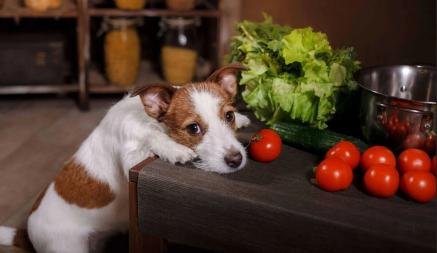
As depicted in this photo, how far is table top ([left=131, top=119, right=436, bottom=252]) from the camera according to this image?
4.41 feet

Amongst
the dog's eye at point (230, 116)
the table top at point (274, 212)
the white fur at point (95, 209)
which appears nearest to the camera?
the table top at point (274, 212)

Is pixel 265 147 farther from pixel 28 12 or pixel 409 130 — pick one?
pixel 28 12

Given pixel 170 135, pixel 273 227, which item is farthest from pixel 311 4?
pixel 273 227

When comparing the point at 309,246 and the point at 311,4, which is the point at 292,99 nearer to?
the point at 309,246

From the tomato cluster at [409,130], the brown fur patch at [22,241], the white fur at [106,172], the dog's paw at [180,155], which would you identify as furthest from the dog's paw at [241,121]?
the brown fur patch at [22,241]

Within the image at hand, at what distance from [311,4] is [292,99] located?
1.63m

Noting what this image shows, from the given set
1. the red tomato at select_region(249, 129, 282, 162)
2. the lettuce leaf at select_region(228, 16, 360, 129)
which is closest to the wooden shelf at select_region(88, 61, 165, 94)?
the lettuce leaf at select_region(228, 16, 360, 129)

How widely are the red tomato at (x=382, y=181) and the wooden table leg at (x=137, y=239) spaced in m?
0.61

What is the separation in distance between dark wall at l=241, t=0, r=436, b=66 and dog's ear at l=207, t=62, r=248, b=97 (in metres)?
1.31

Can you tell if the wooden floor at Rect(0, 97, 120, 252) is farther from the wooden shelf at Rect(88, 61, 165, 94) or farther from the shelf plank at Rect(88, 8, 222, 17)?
the shelf plank at Rect(88, 8, 222, 17)

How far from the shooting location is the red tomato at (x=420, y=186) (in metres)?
1.41

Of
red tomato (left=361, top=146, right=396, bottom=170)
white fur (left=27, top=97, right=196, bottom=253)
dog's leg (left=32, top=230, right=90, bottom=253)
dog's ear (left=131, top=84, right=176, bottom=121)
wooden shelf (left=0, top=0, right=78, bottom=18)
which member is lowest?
dog's leg (left=32, top=230, right=90, bottom=253)

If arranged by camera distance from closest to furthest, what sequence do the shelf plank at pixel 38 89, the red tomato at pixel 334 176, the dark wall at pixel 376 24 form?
the red tomato at pixel 334 176 < the dark wall at pixel 376 24 < the shelf plank at pixel 38 89

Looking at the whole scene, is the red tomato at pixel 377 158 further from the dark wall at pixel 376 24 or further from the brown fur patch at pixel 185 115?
the dark wall at pixel 376 24
